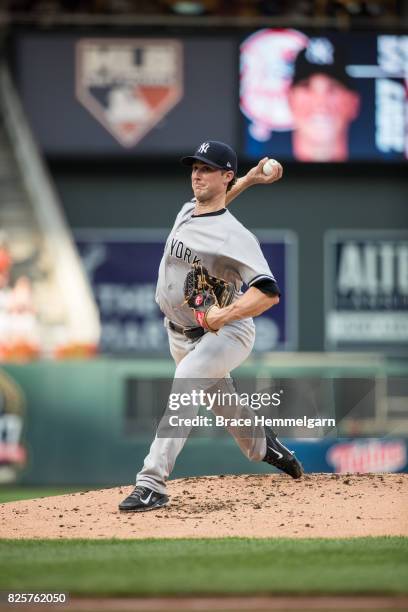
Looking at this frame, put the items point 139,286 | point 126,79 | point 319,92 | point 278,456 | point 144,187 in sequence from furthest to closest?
point 144,187 < point 139,286 < point 126,79 < point 319,92 < point 278,456

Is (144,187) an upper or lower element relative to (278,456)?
upper

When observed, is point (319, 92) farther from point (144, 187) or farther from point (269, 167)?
point (269, 167)

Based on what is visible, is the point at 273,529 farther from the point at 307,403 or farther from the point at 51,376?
the point at 51,376

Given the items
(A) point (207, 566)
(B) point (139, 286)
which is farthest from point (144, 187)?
(A) point (207, 566)

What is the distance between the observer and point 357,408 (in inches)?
321

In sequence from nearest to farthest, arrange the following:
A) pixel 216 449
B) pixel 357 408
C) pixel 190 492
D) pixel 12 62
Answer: pixel 190 492 < pixel 357 408 < pixel 216 449 < pixel 12 62

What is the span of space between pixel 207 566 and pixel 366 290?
36.7 feet

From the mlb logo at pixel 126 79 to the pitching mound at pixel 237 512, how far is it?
9399 mm

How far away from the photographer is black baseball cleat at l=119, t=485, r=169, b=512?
5.04m

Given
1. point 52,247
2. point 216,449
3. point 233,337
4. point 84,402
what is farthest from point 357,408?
point 52,247

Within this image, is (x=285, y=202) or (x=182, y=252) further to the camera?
(x=285, y=202)

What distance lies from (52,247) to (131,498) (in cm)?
886

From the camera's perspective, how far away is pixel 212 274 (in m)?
4.94

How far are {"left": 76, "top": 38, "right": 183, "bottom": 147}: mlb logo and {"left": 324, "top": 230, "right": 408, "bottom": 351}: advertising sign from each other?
2.81 m
